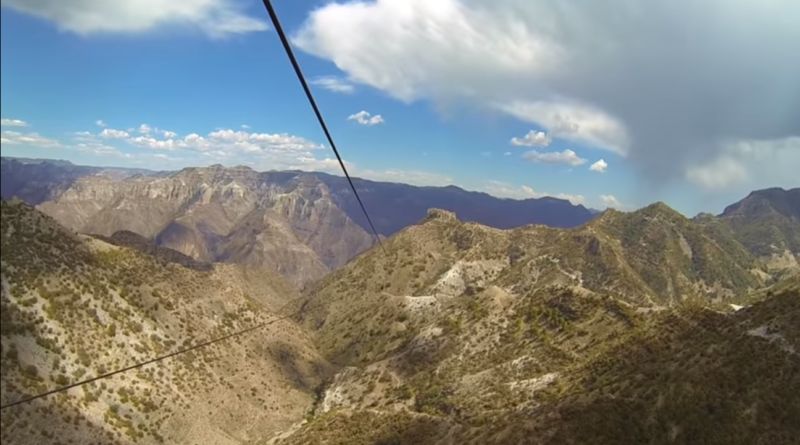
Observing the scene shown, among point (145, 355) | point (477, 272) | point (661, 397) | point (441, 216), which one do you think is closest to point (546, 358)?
point (661, 397)

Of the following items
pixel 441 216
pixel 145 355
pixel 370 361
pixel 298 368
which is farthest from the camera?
pixel 441 216

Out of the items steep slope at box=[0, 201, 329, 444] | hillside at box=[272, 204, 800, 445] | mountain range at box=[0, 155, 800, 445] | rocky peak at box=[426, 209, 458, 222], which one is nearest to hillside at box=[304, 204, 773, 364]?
rocky peak at box=[426, 209, 458, 222]

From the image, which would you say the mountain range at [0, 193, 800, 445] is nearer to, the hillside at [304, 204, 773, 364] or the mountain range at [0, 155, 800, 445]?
the mountain range at [0, 155, 800, 445]

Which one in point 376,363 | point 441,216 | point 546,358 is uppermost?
point 441,216

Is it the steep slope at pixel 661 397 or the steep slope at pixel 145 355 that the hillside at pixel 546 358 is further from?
the steep slope at pixel 145 355

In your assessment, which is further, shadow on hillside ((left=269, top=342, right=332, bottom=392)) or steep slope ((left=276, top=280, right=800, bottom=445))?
shadow on hillside ((left=269, top=342, right=332, bottom=392))

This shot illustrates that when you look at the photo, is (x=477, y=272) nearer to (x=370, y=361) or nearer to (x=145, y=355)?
(x=370, y=361)

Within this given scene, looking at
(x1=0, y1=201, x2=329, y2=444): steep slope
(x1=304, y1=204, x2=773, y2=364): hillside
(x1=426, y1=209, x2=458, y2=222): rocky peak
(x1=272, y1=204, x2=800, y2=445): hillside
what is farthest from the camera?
(x1=426, y1=209, x2=458, y2=222): rocky peak
